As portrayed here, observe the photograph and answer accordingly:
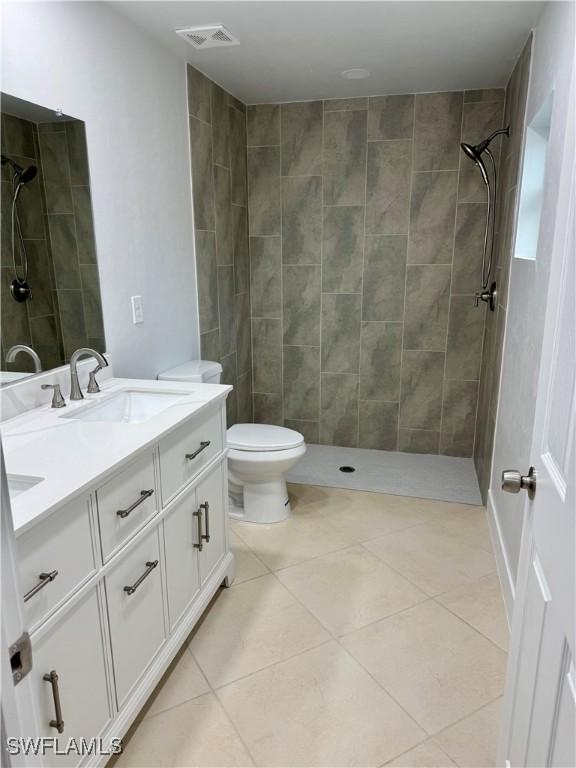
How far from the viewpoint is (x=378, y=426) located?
12.7 feet

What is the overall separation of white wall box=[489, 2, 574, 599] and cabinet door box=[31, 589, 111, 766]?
1.51 metres

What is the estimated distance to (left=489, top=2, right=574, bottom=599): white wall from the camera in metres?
1.72

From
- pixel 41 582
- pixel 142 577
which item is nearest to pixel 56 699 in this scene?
pixel 41 582

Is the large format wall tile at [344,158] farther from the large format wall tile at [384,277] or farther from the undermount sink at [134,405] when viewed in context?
the undermount sink at [134,405]

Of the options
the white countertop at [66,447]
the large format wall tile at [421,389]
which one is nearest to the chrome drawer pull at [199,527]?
the white countertop at [66,447]

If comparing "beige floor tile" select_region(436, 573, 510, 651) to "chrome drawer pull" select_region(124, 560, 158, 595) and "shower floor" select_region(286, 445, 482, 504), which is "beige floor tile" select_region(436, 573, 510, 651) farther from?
"chrome drawer pull" select_region(124, 560, 158, 595)

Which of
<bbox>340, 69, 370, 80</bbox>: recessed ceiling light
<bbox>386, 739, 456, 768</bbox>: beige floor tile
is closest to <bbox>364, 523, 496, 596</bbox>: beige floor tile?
<bbox>386, 739, 456, 768</bbox>: beige floor tile

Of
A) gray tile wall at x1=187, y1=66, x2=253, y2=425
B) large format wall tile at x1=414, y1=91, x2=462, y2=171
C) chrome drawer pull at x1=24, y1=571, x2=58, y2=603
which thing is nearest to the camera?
chrome drawer pull at x1=24, y1=571, x2=58, y2=603

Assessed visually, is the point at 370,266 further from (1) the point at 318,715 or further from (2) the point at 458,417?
(1) the point at 318,715

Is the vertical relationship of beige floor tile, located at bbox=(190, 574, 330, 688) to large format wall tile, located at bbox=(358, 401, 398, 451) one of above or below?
below

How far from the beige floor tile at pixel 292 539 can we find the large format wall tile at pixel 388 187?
192 centimetres

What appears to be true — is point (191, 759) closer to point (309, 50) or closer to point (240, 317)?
point (240, 317)

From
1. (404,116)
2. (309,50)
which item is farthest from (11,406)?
(404,116)

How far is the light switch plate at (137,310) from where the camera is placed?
2.43m
